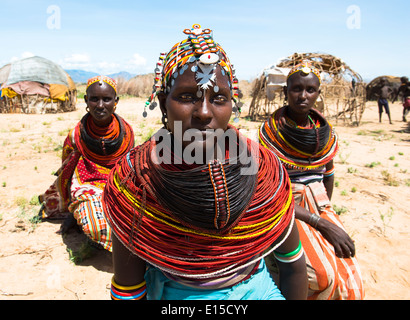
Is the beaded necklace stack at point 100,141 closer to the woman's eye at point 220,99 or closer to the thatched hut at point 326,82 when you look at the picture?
the woman's eye at point 220,99

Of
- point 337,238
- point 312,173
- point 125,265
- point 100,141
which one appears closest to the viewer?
point 125,265

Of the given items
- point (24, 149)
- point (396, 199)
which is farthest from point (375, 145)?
point (24, 149)

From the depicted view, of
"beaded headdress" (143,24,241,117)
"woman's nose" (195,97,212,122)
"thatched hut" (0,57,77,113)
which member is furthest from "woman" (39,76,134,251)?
"thatched hut" (0,57,77,113)

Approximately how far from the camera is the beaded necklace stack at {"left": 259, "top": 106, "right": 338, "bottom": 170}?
9.36 ft

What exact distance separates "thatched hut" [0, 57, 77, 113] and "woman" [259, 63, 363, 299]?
16.4 meters

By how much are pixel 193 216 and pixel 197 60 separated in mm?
671

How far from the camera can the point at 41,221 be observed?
4.11 meters

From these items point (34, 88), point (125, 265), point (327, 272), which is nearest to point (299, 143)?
point (327, 272)

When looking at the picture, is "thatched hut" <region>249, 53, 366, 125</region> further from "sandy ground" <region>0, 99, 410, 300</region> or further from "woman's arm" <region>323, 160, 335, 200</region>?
"woman's arm" <region>323, 160, 335, 200</region>

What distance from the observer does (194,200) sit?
129cm

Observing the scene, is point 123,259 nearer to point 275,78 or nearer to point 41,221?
point 41,221

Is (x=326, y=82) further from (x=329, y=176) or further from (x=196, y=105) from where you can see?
(x=196, y=105)

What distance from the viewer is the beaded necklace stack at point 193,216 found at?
50.6 inches

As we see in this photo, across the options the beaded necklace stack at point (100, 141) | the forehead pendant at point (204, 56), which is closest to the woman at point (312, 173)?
the forehead pendant at point (204, 56)
